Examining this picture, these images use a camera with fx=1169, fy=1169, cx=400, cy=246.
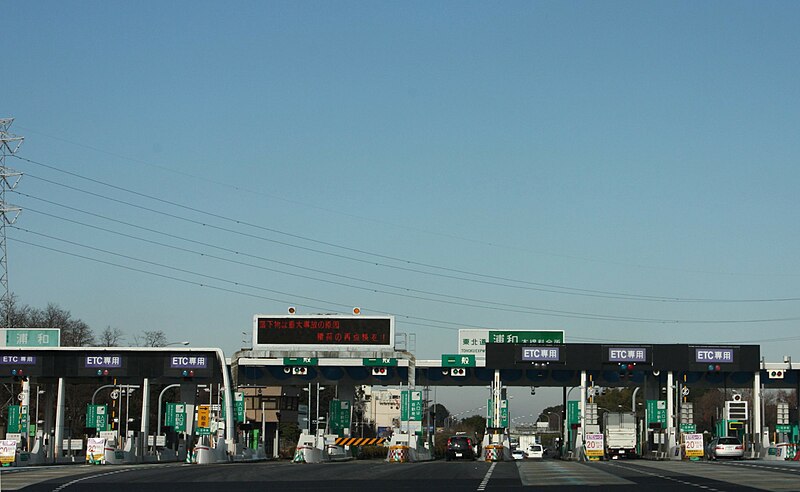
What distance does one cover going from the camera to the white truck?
254 ft

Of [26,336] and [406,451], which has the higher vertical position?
[26,336]

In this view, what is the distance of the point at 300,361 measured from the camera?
232 feet

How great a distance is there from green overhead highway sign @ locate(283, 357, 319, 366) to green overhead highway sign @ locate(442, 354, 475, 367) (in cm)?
787

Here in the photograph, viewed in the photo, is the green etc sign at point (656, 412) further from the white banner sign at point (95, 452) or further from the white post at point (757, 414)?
the white banner sign at point (95, 452)

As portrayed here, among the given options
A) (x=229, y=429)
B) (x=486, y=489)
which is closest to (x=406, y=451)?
(x=229, y=429)

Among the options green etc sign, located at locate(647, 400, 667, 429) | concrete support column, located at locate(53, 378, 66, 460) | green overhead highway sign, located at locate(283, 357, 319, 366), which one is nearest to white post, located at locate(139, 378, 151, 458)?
concrete support column, located at locate(53, 378, 66, 460)

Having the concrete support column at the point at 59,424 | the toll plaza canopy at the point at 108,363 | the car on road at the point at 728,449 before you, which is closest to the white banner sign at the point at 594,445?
the car on road at the point at 728,449

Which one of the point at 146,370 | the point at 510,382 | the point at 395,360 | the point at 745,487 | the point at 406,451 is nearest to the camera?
the point at 745,487

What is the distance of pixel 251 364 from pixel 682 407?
26378mm

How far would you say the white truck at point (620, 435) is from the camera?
3044 inches

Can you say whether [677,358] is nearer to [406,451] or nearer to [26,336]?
[406,451]

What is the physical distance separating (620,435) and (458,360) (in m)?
14.2

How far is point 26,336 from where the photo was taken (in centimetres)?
6962

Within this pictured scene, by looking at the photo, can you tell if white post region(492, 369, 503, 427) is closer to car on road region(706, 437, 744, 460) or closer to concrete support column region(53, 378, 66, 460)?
car on road region(706, 437, 744, 460)
